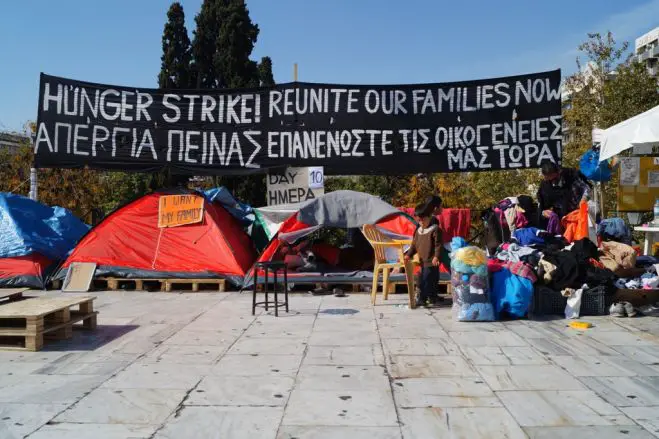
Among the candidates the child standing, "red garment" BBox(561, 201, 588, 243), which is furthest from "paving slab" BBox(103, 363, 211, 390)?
"red garment" BBox(561, 201, 588, 243)

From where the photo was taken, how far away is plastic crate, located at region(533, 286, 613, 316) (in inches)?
287

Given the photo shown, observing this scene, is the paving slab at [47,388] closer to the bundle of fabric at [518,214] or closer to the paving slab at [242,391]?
the paving slab at [242,391]

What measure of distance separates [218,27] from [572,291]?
881 inches

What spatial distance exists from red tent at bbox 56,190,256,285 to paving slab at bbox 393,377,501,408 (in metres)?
5.70

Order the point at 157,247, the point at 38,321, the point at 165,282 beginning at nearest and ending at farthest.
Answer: the point at 38,321, the point at 165,282, the point at 157,247

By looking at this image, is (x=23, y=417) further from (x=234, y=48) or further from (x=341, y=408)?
(x=234, y=48)

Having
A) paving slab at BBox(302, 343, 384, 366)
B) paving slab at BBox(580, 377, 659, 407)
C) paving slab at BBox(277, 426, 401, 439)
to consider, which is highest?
paving slab at BBox(302, 343, 384, 366)

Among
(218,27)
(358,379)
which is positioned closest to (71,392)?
(358,379)

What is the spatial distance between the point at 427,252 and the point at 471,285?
1.23 metres

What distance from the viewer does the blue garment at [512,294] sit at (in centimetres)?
710

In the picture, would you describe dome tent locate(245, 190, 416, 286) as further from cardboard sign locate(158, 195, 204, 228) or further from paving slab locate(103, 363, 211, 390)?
paving slab locate(103, 363, 211, 390)

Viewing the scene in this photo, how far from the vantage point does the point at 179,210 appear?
34.3ft

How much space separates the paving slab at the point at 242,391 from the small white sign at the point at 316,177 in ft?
20.7

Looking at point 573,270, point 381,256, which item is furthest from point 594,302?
point 381,256
